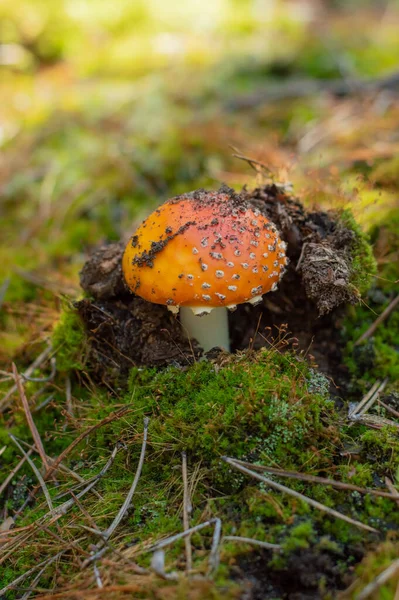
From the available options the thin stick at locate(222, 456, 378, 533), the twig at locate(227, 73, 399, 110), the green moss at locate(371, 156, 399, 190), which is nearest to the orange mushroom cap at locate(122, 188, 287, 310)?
the thin stick at locate(222, 456, 378, 533)

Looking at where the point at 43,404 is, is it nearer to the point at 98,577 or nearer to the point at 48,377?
the point at 48,377

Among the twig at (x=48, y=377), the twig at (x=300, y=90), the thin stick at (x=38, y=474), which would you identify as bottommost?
the thin stick at (x=38, y=474)

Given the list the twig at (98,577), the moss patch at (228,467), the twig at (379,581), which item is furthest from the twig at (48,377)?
the twig at (379,581)

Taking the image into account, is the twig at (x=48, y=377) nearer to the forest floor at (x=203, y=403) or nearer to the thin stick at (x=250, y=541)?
the forest floor at (x=203, y=403)

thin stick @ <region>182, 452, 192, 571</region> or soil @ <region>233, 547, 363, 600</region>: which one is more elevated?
thin stick @ <region>182, 452, 192, 571</region>

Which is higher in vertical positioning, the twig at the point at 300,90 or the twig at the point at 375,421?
the twig at the point at 300,90

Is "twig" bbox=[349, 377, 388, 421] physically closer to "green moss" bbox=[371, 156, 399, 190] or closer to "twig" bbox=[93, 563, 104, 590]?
"twig" bbox=[93, 563, 104, 590]

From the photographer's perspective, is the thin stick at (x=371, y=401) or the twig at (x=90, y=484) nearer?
the twig at (x=90, y=484)
